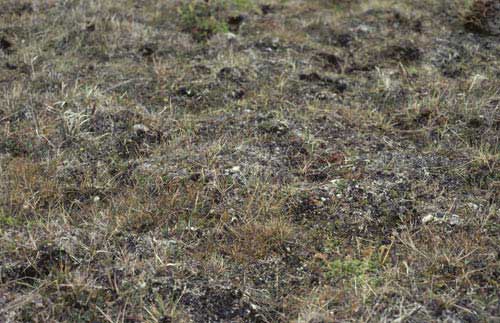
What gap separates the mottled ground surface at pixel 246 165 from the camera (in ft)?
9.42

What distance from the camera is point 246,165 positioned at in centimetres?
372

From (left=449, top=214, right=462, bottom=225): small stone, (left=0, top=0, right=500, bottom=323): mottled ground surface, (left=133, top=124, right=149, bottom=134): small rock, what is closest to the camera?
(left=0, top=0, right=500, bottom=323): mottled ground surface

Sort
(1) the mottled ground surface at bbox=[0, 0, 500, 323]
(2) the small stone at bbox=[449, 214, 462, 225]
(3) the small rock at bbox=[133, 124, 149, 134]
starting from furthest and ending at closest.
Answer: (3) the small rock at bbox=[133, 124, 149, 134]
(2) the small stone at bbox=[449, 214, 462, 225]
(1) the mottled ground surface at bbox=[0, 0, 500, 323]

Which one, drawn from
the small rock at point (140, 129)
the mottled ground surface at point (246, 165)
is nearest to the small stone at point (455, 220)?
the mottled ground surface at point (246, 165)

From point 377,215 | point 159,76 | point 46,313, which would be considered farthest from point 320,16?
point 46,313

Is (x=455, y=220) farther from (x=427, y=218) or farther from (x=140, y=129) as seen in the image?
(x=140, y=129)

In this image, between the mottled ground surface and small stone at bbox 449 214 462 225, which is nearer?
the mottled ground surface

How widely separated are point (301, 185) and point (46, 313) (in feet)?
5.44

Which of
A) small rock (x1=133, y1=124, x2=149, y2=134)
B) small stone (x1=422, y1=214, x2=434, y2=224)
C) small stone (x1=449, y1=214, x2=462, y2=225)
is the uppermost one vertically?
small stone (x1=449, y1=214, x2=462, y2=225)

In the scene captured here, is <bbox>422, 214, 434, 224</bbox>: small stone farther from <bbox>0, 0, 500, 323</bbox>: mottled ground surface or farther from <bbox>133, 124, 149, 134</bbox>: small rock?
<bbox>133, 124, 149, 134</bbox>: small rock

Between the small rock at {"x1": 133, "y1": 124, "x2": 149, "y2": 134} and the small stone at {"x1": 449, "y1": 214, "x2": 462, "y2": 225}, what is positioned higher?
the small stone at {"x1": 449, "y1": 214, "x2": 462, "y2": 225}

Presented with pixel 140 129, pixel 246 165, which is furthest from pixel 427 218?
pixel 140 129

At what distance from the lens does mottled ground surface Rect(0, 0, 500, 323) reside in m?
2.87

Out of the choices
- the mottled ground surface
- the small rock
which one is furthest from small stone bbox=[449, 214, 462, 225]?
the small rock
